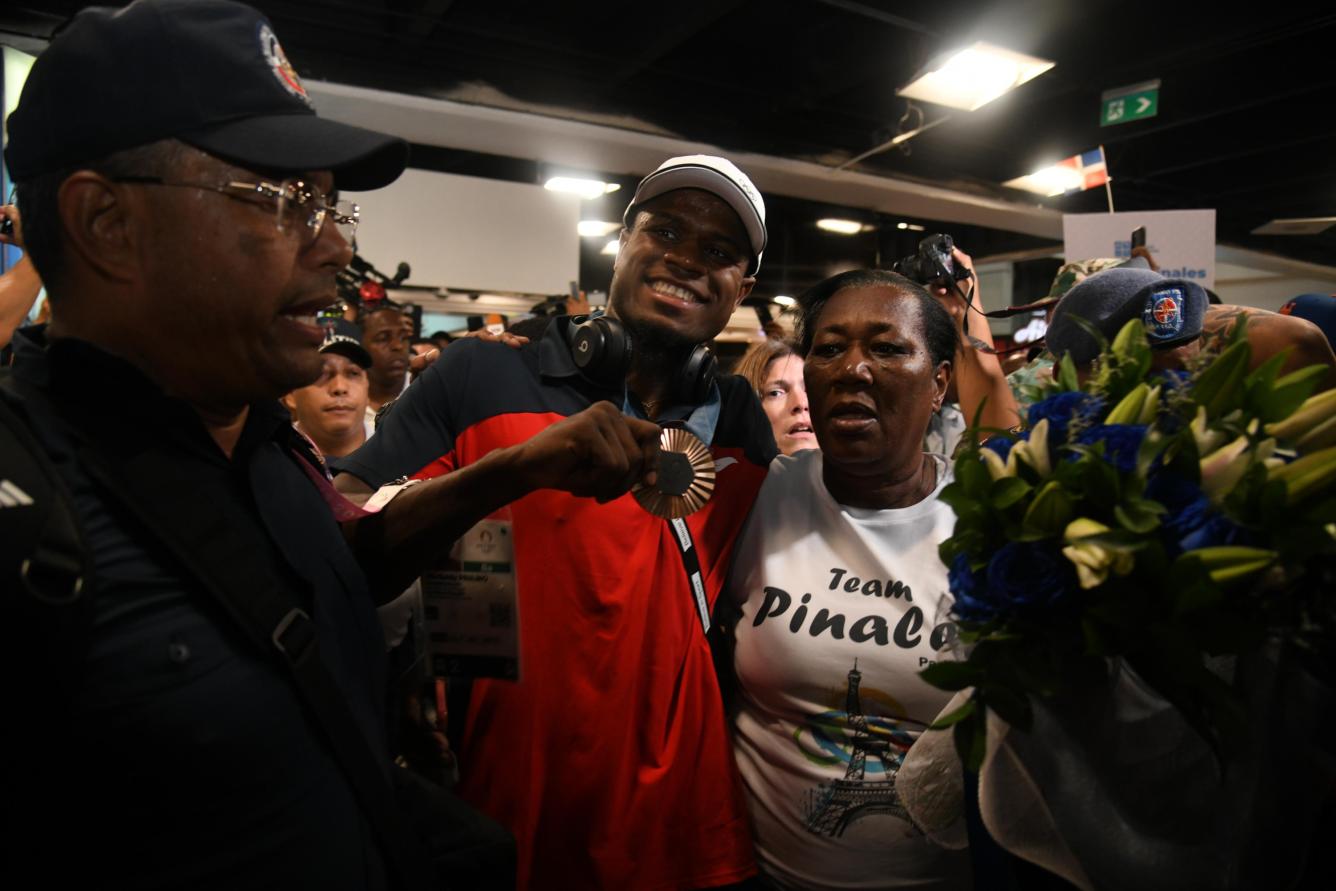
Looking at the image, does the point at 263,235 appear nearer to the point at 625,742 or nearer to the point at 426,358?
the point at 625,742

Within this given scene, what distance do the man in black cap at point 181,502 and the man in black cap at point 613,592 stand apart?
407 millimetres

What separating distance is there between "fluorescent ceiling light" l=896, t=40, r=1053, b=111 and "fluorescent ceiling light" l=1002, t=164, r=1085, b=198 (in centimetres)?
311

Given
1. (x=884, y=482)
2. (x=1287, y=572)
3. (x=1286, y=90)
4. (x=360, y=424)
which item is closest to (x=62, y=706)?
(x=1287, y=572)

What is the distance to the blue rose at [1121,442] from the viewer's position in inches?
40.8

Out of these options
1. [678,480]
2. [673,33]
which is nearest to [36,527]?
[678,480]

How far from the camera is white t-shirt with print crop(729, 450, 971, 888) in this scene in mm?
1721

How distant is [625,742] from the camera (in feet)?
5.51

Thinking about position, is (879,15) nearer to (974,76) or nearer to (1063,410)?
(974,76)

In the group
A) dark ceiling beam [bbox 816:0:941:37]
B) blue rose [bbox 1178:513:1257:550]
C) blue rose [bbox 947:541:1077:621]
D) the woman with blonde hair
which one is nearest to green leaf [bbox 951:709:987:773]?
blue rose [bbox 947:541:1077:621]

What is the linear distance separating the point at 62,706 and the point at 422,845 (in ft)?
1.75

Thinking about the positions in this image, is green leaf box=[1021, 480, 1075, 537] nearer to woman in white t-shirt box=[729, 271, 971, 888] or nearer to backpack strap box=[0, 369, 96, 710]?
woman in white t-shirt box=[729, 271, 971, 888]

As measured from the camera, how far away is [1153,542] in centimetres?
100

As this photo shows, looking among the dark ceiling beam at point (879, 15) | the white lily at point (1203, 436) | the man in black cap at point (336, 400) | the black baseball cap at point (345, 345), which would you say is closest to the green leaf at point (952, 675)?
the white lily at point (1203, 436)

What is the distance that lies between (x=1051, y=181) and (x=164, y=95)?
10.7 meters
